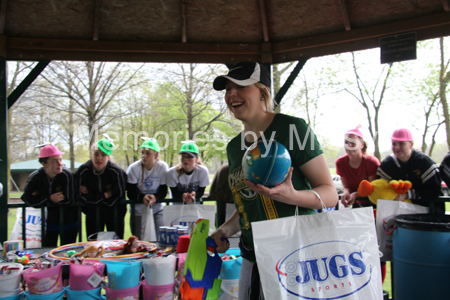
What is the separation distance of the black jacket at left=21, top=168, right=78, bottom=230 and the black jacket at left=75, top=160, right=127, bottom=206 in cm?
13

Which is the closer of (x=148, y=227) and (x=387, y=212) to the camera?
(x=387, y=212)

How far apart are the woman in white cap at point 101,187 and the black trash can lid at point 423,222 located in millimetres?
3435

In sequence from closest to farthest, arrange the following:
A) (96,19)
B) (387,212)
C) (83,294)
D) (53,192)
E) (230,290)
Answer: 1. (83,294)
2. (230,290)
3. (387,212)
4. (96,19)
5. (53,192)

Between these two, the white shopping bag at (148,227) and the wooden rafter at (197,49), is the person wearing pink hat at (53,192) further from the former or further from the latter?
the wooden rafter at (197,49)

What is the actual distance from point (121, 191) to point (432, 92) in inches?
533

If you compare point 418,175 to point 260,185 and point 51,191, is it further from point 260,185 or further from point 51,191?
point 51,191

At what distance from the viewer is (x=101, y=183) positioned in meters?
4.69

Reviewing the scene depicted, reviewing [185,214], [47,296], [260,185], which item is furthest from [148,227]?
[260,185]

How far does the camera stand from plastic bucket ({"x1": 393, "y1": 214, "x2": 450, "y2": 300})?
10.4 feet

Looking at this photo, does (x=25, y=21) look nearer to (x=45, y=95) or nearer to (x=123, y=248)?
(x=123, y=248)

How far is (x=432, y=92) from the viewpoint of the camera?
44.9 ft

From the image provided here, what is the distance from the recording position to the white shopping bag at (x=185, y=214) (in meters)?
4.07

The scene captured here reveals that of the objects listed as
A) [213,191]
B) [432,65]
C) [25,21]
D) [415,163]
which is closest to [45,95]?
[25,21]

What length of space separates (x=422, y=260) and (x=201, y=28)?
146 inches
